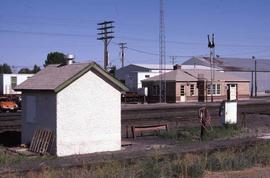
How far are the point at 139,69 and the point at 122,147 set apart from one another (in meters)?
58.0

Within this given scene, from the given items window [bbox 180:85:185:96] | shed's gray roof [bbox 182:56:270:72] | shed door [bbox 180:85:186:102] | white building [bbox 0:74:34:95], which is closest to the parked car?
white building [bbox 0:74:34:95]

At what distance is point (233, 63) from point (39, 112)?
253ft

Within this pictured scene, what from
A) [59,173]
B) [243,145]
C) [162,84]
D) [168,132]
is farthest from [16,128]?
[162,84]

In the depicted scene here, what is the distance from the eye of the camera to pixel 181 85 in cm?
6038

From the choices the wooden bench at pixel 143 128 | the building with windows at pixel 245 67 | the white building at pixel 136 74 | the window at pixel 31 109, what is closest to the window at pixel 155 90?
the white building at pixel 136 74

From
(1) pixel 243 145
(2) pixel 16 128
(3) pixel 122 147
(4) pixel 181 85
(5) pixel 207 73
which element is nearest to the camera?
(1) pixel 243 145

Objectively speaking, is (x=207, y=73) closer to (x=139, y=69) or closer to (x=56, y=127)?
(x=139, y=69)

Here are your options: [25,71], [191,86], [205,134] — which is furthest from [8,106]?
[25,71]

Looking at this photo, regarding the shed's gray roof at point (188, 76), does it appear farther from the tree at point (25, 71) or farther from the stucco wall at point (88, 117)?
the tree at point (25, 71)

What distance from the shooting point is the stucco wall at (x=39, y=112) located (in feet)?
55.4

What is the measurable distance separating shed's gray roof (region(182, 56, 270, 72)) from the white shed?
66.7m

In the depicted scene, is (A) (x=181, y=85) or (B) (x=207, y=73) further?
(B) (x=207, y=73)

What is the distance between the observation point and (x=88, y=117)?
56.9ft

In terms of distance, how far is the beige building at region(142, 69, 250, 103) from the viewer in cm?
6009
